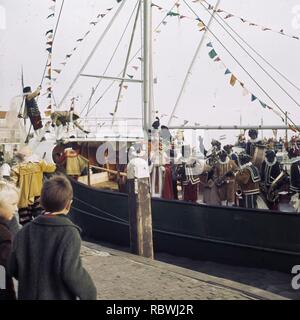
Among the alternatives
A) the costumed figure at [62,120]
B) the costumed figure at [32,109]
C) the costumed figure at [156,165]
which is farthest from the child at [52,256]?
the costumed figure at [62,120]

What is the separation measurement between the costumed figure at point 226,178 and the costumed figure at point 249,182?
611 mm

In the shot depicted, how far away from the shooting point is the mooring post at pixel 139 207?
552 cm

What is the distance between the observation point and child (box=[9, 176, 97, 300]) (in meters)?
1.95

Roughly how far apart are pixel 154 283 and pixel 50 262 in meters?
2.23

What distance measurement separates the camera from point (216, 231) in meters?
6.36

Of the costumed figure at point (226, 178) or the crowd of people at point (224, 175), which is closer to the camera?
the crowd of people at point (224, 175)

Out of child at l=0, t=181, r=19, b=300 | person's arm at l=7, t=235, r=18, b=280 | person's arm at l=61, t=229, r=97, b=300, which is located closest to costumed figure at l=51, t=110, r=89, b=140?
child at l=0, t=181, r=19, b=300

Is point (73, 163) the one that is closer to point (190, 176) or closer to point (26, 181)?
point (190, 176)

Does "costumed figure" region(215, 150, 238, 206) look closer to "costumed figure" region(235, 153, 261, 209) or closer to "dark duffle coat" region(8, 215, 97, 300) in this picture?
"costumed figure" region(235, 153, 261, 209)

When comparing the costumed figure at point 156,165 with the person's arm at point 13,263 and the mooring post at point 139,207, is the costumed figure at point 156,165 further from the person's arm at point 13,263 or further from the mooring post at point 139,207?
the person's arm at point 13,263

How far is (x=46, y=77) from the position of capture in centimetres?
840

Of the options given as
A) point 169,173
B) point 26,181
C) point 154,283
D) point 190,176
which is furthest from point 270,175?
point 26,181
